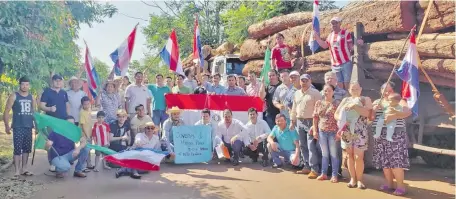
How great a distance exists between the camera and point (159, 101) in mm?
8516

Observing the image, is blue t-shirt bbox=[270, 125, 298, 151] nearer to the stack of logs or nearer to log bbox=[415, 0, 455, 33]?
the stack of logs

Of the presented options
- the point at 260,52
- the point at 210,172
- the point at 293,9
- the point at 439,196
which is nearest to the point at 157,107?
the point at 210,172

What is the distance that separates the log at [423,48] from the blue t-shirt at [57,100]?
204 inches

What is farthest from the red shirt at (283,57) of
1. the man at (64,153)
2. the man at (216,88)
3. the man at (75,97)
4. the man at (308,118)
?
the man at (64,153)

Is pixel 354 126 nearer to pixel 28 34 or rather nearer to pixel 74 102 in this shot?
pixel 74 102

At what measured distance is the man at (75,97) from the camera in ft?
24.3

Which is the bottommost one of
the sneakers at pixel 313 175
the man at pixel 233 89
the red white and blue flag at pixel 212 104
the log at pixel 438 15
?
the sneakers at pixel 313 175

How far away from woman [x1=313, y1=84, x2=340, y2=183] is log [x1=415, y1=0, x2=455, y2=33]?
158cm

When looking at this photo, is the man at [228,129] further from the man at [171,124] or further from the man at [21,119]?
the man at [21,119]

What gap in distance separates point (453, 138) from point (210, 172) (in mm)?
3920

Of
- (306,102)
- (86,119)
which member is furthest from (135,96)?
(306,102)

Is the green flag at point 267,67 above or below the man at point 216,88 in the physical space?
above

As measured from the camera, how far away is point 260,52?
33.3 ft

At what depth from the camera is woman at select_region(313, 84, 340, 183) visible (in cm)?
596
